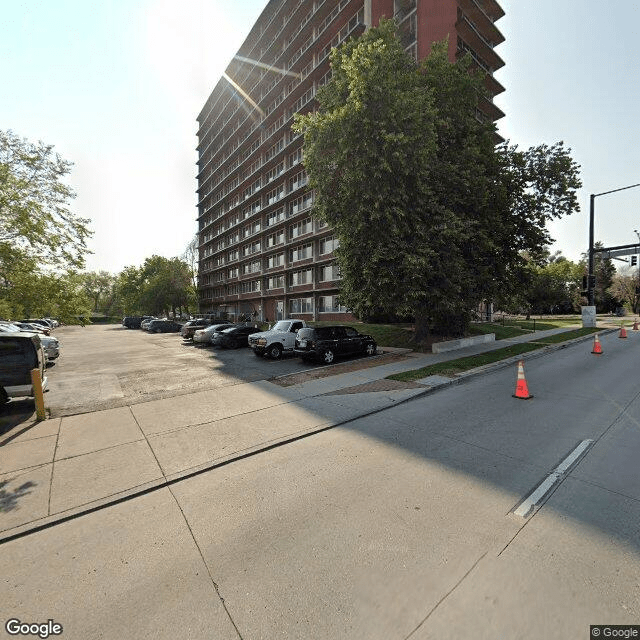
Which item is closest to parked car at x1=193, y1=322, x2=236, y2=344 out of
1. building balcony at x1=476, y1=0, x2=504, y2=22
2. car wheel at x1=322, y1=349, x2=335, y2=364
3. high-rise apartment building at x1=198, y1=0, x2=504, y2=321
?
high-rise apartment building at x1=198, y1=0, x2=504, y2=321

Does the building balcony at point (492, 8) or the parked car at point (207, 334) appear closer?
the parked car at point (207, 334)

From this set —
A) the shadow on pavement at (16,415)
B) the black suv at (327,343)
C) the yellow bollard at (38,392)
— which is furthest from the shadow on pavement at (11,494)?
the black suv at (327,343)

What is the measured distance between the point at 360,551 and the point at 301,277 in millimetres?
33757

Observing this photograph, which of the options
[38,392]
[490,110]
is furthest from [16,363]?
[490,110]

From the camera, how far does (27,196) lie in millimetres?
10008

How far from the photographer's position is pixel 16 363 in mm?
8195

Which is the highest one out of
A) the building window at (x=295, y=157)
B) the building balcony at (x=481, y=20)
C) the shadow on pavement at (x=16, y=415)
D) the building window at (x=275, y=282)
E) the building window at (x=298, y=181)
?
the building balcony at (x=481, y=20)

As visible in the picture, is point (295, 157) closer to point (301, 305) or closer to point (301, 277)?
point (301, 277)

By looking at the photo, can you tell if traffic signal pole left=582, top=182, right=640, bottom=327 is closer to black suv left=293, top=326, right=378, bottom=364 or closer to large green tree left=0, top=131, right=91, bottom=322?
black suv left=293, top=326, right=378, bottom=364

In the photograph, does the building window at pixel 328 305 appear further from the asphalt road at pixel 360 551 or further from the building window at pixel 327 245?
the asphalt road at pixel 360 551

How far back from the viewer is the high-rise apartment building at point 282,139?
2839 cm

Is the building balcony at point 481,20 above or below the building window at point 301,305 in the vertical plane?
above

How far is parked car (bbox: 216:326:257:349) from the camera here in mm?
20719

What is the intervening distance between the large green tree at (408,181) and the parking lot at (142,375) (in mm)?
5881
